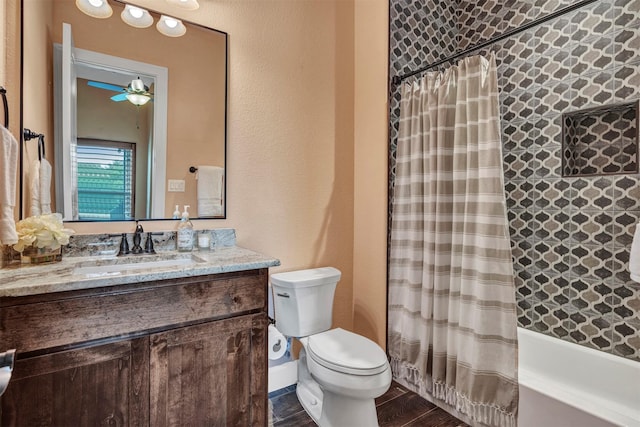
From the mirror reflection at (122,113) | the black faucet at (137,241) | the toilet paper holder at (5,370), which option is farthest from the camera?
the black faucet at (137,241)

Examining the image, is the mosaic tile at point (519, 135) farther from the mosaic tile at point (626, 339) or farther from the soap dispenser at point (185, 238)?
the soap dispenser at point (185, 238)

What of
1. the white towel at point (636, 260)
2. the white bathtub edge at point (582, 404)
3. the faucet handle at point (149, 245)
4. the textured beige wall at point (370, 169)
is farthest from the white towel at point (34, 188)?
the white towel at point (636, 260)

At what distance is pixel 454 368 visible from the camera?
1.75 metres

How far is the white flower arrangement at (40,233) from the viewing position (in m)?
1.20

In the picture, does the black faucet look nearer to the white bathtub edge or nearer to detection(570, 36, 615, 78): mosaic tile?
the white bathtub edge

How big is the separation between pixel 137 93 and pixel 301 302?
4.60ft

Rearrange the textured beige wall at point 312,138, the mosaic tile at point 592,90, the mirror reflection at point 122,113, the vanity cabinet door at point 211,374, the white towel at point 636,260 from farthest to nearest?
the textured beige wall at point 312,138
the mosaic tile at point 592,90
the mirror reflection at point 122,113
the white towel at point 636,260
the vanity cabinet door at point 211,374

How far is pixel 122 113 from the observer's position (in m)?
1.61

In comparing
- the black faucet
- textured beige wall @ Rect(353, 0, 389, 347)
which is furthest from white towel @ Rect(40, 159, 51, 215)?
textured beige wall @ Rect(353, 0, 389, 347)

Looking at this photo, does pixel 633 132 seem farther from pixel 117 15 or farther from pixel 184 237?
pixel 117 15

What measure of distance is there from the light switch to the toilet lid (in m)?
1.08

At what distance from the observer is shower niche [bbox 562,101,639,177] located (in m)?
1.78

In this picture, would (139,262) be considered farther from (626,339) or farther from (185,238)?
(626,339)

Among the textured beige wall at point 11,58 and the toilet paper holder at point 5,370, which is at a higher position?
the textured beige wall at point 11,58
